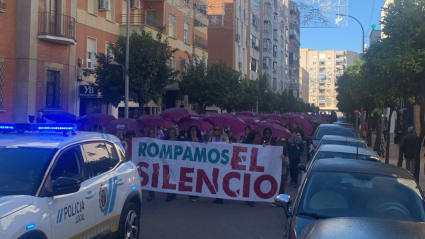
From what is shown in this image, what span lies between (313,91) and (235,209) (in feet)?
494

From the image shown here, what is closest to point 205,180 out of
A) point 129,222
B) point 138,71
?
point 129,222

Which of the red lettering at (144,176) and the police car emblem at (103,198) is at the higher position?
the police car emblem at (103,198)

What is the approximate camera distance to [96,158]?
644cm

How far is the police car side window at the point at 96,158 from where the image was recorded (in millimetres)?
6172

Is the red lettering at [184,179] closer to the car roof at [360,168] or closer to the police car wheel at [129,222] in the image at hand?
the police car wheel at [129,222]

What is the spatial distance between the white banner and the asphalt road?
1.12ft

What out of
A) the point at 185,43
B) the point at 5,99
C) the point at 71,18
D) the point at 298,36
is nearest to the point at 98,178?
the point at 5,99

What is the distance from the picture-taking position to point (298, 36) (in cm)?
10294

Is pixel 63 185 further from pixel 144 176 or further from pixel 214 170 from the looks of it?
pixel 144 176

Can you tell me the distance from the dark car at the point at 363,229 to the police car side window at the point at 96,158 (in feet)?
10.7

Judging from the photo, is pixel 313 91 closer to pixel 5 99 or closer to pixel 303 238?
pixel 5 99

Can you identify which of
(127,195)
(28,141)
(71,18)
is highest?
(71,18)

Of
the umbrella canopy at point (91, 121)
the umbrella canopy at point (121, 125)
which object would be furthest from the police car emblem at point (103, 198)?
the umbrella canopy at point (91, 121)

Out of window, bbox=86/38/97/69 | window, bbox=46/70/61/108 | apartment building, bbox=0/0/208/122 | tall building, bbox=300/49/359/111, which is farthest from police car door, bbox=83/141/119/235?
tall building, bbox=300/49/359/111
